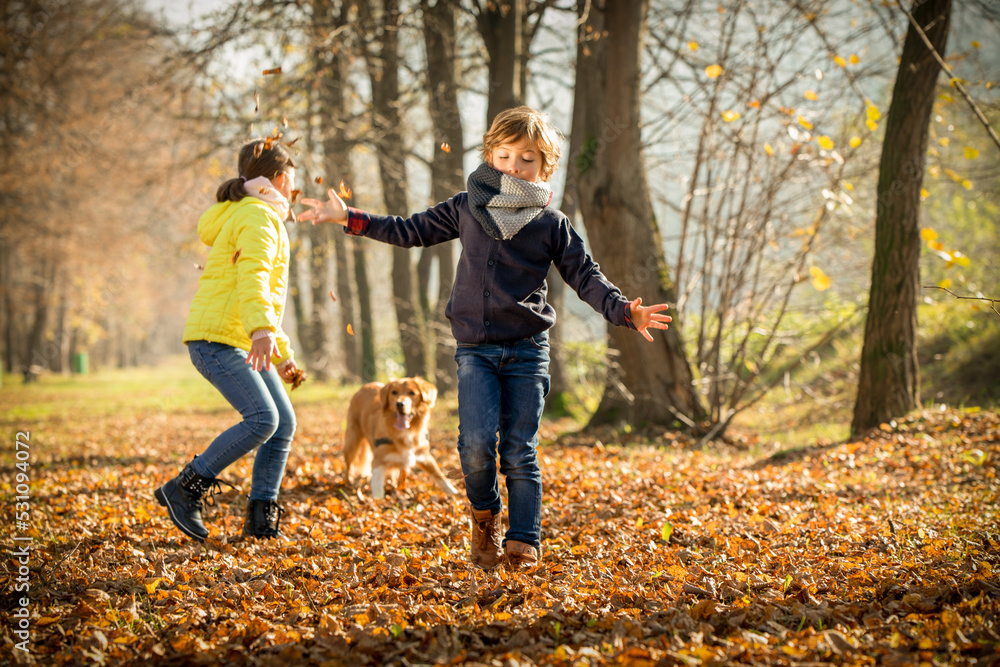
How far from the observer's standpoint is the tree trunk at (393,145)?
973 centimetres

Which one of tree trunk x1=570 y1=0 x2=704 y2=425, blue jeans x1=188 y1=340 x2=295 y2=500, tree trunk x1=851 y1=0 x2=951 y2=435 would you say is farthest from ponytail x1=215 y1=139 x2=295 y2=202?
tree trunk x1=851 y1=0 x2=951 y2=435

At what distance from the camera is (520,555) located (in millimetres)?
3023

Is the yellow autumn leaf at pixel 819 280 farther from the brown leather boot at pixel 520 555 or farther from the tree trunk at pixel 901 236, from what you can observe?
the brown leather boot at pixel 520 555

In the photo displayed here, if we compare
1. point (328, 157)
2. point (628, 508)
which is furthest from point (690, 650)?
point (328, 157)

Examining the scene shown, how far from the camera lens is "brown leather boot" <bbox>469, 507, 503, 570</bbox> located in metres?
3.10

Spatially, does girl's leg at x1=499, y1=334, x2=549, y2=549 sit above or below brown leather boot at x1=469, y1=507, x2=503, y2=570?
above

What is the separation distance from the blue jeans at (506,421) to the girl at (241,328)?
3.48 ft

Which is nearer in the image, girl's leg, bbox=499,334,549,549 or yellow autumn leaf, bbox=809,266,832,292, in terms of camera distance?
girl's leg, bbox=499,334,549,549

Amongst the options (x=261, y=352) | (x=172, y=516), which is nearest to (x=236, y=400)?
(x=261, y=352)

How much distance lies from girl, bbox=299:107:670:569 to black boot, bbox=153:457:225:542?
149cm

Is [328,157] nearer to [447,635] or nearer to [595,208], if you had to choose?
[595,208]

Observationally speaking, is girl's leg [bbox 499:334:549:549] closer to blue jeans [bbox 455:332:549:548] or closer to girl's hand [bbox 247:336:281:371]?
blue jeans [bbox 455:332:549:548]

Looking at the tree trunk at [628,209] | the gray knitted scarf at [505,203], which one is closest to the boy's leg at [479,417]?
the gray knitted scarf at [505,203]

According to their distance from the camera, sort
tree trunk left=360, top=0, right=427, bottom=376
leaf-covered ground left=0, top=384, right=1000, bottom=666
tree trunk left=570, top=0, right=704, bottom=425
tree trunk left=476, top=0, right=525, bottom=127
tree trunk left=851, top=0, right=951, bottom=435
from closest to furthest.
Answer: leaf-covered ground left=0, top=384, right=1000, bottom=666
tree trunk left=851, top=0, right=951, bottom=435
tree trunk left=570, top=0, right=704, bottom=425
tree trunk left=476, top=0, right=525, bottom=127
tree trunk left=360, top=0, right=427, bottom=376
